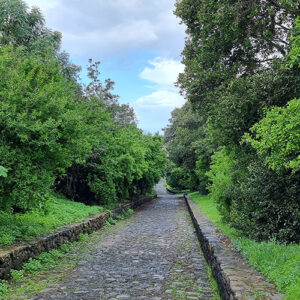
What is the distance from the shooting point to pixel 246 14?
1223cm

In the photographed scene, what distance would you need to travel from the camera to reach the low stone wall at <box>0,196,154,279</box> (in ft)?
20.4

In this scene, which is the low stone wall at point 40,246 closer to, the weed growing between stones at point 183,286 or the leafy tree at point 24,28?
the weed growing between stones at point 183,286

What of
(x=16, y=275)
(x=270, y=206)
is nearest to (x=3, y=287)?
(x=16, y=275)

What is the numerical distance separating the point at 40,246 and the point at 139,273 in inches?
100

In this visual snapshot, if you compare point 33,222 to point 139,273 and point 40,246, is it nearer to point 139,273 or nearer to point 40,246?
point 40,246

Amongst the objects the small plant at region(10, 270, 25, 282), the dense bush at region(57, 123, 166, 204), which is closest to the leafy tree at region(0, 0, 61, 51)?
the dense bush at region(57, 123, 166, 204)

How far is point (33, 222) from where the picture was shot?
9.09m

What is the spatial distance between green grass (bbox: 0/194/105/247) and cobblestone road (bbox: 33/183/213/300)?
1.42 m

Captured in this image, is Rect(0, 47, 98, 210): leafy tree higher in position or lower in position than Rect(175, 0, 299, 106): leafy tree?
lower

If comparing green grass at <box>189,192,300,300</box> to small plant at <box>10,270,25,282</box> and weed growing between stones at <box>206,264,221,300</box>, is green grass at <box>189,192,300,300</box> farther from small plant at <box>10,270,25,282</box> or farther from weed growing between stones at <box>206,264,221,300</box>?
small plant at <box>10,270,25,282</box>

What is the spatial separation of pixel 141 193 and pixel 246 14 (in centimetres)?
2265

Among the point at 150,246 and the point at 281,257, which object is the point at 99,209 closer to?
the point at 150,246

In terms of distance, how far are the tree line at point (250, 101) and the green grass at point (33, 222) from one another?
16.3 feet

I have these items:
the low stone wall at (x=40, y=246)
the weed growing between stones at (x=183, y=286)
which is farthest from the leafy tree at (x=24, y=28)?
the weed growing between stones at (x=183, y=286)
